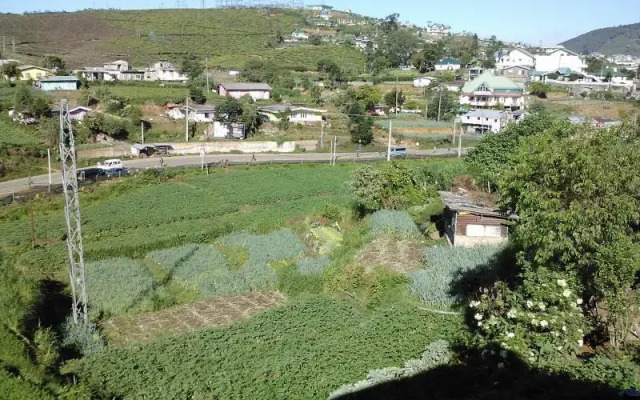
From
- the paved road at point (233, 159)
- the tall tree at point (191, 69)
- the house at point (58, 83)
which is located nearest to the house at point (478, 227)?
the paved road at point (233, 159)

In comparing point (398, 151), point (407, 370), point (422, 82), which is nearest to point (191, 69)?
point (422, 82)

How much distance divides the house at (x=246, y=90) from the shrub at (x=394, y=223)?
36532mm

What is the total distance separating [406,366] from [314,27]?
120330mm

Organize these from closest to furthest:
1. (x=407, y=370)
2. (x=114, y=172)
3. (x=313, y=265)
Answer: (x=407, y=370) < (x=313, y=265) < (x=114, y=172)

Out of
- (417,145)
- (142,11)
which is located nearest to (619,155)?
(417,145)

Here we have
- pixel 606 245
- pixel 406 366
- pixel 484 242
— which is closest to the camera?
pixel 606 245

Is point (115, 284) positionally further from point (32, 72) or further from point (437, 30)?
point (437, 30)

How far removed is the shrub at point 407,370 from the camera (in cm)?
983

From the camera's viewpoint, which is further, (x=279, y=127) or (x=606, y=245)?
(x=279, y=127)

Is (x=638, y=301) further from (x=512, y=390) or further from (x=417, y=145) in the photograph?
(x=417, y=145)

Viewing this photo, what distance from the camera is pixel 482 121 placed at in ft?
176

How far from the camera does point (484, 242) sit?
58.8 ft

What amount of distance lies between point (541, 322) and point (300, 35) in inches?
4007

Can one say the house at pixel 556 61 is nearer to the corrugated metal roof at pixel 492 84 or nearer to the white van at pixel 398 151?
the corrugated metal roof at pixel 492 84
